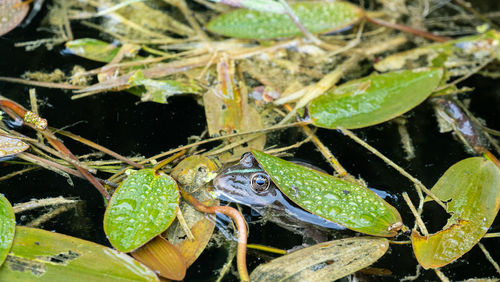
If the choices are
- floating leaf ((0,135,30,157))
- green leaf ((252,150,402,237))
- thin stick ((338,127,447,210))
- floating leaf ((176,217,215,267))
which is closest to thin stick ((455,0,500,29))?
thin stick ((338,127,447,210))

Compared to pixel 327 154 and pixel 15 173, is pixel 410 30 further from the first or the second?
pixel 15 173

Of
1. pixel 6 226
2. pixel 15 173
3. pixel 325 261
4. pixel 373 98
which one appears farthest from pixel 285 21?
pixel 6 226

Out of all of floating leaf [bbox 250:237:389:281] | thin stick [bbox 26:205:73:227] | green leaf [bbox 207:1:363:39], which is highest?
green leaf [bbox 207:1:363:39]

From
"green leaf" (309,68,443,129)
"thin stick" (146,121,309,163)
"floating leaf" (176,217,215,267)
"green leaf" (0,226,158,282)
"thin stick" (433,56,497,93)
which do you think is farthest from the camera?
"thin stick" (433,56,497,93)

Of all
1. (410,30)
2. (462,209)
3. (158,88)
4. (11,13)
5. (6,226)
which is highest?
(11,13)

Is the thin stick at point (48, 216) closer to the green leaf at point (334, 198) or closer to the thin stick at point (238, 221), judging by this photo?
the thin stick at point (238, 221)

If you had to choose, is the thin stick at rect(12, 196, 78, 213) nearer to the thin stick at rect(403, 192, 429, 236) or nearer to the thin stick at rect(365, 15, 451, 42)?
the thin stick at rect(403, 192, 429, 236)
